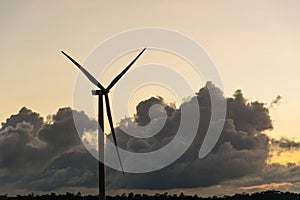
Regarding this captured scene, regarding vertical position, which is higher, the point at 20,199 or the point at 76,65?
the point at 76,65

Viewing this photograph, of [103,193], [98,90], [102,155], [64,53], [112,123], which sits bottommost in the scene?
[103,193]

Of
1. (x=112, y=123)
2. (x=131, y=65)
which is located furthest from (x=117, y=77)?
(x=112, y=123)

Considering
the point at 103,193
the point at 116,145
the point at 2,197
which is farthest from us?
the point at 2,197

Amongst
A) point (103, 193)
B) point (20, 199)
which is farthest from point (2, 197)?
point (103, 193)

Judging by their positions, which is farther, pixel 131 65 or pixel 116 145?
pixel 131 65

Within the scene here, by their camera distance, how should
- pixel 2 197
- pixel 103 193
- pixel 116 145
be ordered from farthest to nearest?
pixel 2 197 < pixel 103 193 < pixel 116 145

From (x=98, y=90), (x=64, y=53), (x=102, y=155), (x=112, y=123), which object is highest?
(x=64, y=53)

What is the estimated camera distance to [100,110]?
268ft

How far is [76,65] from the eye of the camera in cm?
8219

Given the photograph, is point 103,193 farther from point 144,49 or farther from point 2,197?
point 2,197

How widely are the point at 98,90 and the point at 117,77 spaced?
4.86m

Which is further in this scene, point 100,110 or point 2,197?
point 2,197

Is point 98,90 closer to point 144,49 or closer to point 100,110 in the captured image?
point 100,110

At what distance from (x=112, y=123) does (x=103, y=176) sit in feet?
32.6
